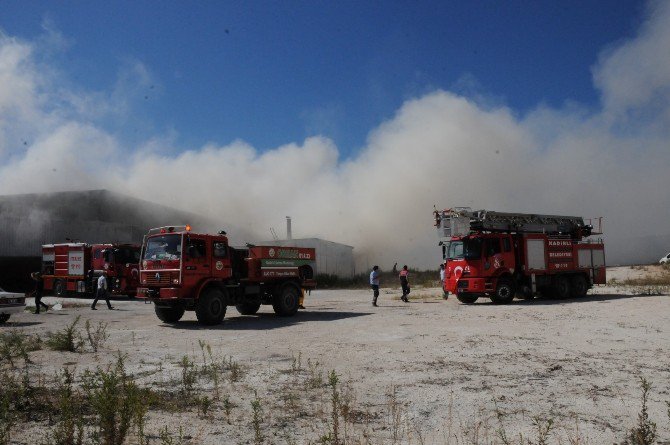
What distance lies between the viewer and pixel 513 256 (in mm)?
19078

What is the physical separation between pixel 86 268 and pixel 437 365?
21.8 meters

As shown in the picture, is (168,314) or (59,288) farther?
(59,288)

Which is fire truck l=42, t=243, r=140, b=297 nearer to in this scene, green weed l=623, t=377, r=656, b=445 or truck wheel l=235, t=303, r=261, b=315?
truck wheel l=235, t=303, r=261, b=315

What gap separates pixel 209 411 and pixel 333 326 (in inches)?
301

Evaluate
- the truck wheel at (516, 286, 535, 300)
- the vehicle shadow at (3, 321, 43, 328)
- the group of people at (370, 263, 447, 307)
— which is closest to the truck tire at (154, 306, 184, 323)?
the vehicle shadow at (3, 321, 43, 328)

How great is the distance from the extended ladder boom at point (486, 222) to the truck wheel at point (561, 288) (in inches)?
78.1

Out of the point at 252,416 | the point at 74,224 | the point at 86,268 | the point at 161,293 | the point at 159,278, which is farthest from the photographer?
the point at 74,224

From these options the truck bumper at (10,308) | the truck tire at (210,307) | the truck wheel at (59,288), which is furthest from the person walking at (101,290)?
the truck wheel at (59,288)

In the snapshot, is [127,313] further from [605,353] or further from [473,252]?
[605,353]

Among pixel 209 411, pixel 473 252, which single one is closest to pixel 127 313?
pixel 473 252

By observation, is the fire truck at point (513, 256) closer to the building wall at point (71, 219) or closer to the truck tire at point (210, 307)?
the truck tire at point (210, 307)

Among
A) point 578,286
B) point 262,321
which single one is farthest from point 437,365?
point 578,286

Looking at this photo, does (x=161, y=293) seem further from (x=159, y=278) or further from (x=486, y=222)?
(x=486, y=222)

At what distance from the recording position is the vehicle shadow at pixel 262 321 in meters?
13.1
